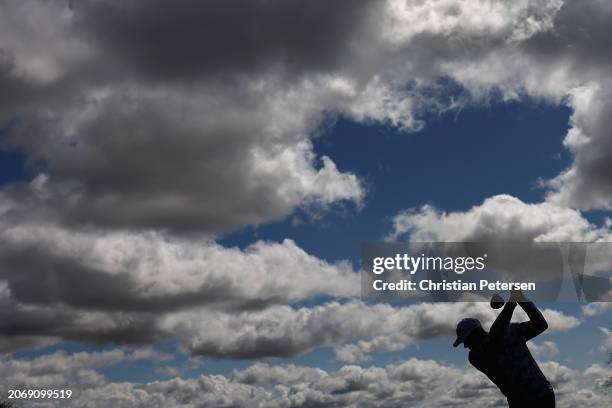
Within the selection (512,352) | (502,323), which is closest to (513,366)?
(512,352)

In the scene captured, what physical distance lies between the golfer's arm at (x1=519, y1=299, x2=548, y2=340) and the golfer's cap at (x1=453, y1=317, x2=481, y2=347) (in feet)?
2.02

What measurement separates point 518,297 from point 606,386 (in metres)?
70.6

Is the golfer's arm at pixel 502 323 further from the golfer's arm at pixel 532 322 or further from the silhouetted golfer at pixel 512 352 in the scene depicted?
the golfer's arm at pixel 532 322

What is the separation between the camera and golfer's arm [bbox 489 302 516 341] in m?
10.0

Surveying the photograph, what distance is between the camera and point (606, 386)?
2891 inches

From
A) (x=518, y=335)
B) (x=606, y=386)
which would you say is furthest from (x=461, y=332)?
(x=606, y=386)

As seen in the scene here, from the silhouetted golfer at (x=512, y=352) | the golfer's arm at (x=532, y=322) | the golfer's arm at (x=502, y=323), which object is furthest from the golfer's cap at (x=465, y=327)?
the golfer's arm at (x=532, y=322)

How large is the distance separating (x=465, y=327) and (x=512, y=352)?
694 millimetres

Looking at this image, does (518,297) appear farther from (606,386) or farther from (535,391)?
(606,386)

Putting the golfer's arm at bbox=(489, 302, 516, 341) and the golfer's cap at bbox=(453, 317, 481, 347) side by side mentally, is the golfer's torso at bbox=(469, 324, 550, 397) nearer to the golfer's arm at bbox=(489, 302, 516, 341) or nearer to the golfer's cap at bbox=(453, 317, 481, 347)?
the golfer's arm at bbox=(489, 302, 516, 341)

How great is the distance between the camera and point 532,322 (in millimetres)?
10172

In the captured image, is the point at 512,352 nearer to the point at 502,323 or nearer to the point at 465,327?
→ the point at 502,323

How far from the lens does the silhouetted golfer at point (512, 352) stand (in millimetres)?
10023

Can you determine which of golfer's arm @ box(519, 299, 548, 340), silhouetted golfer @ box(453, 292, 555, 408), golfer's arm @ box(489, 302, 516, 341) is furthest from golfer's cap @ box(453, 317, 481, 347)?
golfer's arm @ box(519, 299, 548, 340)
